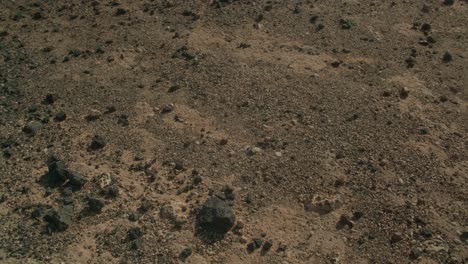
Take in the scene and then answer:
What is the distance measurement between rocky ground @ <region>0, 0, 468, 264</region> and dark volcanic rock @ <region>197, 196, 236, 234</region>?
2 centimetres

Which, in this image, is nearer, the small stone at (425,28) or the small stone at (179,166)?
the small stone at (179,166)

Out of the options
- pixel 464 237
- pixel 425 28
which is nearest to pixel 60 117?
pixel 464 237

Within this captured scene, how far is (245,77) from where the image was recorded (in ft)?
27.3

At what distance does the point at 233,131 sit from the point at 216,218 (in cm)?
157

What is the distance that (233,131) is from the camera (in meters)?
7.48

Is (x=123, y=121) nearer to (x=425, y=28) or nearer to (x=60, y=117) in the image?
(x=60, y=117)

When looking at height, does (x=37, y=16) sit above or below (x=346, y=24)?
below

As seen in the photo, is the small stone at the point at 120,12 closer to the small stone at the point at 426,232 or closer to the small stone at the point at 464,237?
the small stone at the point at 426,232

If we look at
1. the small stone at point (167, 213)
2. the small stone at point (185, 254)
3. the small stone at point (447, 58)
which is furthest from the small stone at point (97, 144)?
→ the small stone at point (447, 58)

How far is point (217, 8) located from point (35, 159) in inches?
162

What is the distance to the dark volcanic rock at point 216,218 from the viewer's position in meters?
6.25

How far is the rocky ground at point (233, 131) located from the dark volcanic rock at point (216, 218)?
0.02 metres

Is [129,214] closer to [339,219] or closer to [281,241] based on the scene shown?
[281,241]

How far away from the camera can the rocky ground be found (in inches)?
247
